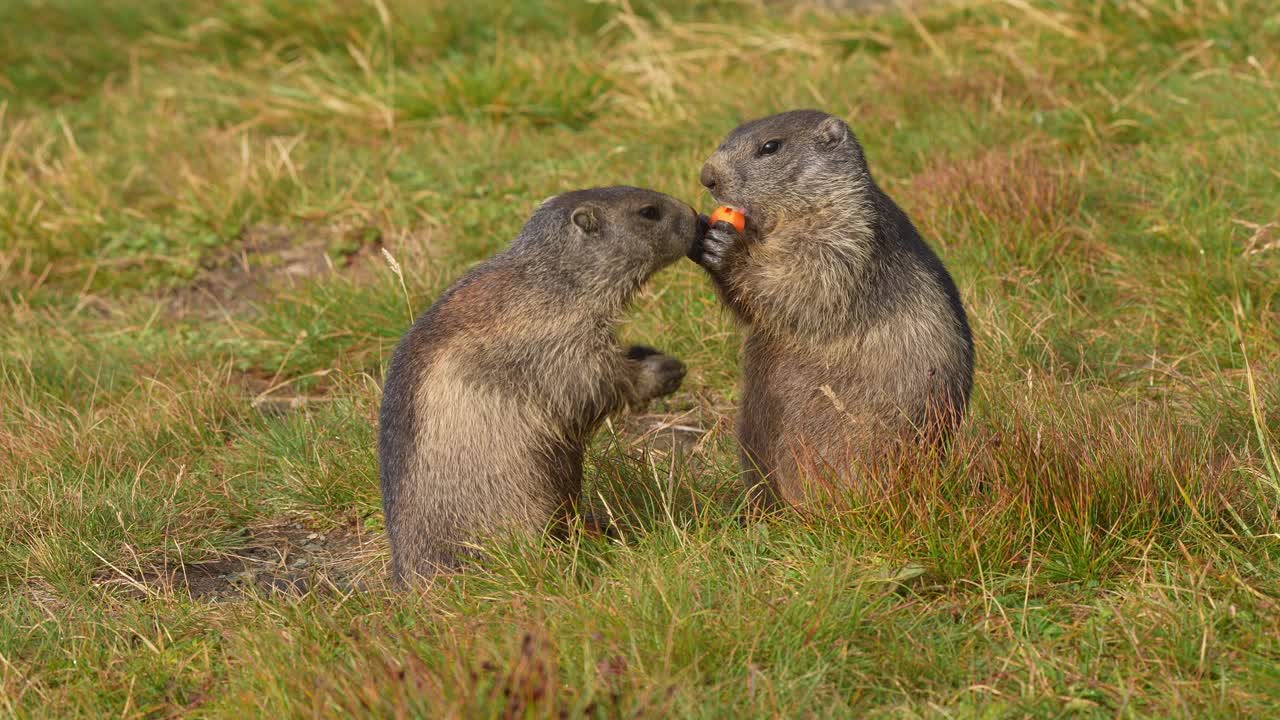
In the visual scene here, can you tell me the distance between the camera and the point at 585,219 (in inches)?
169

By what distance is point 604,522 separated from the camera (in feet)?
14.5

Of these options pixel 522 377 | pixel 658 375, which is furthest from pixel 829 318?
pixel 522 377

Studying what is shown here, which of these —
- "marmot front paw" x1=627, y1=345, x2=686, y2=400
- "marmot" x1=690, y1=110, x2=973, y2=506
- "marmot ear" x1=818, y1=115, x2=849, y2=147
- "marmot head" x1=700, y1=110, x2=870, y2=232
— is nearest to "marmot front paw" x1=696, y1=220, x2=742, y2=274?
"marmot" x1=690, y1=110, x2=973, y2=506

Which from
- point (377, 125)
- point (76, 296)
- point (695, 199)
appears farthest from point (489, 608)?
point (377, 125)

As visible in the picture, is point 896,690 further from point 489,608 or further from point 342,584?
point 342,584

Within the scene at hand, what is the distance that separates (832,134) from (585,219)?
0.96 meters

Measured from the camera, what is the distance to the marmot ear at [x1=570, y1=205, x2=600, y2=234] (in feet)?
14.1

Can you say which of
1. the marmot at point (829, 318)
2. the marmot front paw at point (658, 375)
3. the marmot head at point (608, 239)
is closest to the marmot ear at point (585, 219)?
the marmot head at point (608, 239)

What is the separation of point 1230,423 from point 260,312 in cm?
477

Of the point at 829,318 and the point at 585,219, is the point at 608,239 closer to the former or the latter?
the point at 585,219

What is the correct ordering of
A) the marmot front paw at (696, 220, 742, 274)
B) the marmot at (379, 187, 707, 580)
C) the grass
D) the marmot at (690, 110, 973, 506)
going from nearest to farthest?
the grass, the marmot at (379, 187, 707, 580), the marmot at (690, 110, 973, 506), the marmot front paw at (696, 220, 742, 274)

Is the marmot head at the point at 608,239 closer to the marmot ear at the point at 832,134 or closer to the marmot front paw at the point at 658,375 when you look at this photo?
the marmot front paw at the point at 658,375

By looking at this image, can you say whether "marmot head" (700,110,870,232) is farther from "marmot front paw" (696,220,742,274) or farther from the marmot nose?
"marmot front paw" (696,220,742,274)

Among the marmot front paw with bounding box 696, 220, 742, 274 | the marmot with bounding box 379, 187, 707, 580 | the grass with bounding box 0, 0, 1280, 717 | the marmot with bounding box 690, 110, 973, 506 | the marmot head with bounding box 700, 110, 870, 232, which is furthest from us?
the marmot head with bounding box 700, 110, 870, 232
